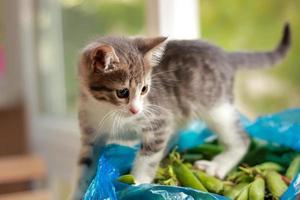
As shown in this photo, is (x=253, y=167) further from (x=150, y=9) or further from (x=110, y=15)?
(x=110, y=15)

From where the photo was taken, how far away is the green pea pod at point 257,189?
0.68 metres

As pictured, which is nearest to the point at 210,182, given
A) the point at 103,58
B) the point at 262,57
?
the point at 103,58

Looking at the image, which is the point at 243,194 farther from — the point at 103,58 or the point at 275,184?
the point at 103,58

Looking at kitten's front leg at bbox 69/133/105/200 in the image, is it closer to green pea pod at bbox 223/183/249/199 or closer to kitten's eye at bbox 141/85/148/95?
kitten's eye at bbox 141/85/148/95

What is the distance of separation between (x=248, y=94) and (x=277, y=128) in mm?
306

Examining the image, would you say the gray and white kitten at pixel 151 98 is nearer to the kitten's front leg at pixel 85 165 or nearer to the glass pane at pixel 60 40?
the kitten's front leg at pixel 85 165

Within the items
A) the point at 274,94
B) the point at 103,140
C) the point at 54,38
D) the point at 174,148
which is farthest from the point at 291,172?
the point at 54,38

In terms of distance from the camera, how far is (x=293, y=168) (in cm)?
78

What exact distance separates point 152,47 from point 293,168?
0.30 m

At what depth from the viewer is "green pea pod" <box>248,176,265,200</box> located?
26.6 inches

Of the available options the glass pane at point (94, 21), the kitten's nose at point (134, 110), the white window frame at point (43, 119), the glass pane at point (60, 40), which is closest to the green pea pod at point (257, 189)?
the kitten's nose at point (134, 110)

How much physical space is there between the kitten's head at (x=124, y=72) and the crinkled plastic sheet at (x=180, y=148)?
79 millimetres

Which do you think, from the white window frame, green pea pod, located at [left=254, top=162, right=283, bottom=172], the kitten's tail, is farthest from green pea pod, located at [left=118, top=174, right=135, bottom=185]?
the white window frame

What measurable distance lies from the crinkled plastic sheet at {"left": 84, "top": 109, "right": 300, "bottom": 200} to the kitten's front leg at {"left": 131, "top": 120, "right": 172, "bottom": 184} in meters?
0.02
